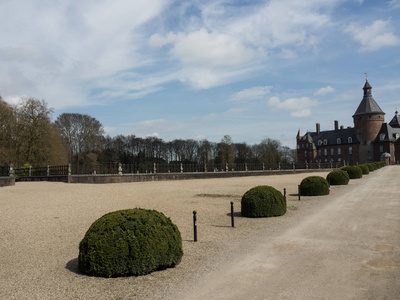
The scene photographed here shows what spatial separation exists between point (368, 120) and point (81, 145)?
216ft

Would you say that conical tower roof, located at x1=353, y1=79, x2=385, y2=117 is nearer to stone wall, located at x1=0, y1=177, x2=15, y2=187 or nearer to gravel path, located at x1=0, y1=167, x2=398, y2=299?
gravel path, located at x1=0, y1=167, x2=398, y2=299

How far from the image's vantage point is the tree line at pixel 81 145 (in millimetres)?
38844

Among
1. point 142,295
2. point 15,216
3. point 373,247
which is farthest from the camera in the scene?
point 15,216

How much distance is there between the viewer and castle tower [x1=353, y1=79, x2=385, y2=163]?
79.4 metres

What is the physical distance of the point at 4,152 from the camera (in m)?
36.4

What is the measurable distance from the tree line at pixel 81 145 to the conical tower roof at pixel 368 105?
22031mm

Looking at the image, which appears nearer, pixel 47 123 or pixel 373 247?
pixel 373 247

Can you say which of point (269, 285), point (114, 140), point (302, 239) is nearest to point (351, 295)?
point (269, 285)

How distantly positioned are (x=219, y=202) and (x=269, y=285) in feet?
32.3

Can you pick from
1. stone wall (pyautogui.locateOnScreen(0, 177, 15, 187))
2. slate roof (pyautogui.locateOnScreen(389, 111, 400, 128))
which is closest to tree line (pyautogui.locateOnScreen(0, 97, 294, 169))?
stone wall (pyautogui.locateOnScreen(0, 177, 15, 187))

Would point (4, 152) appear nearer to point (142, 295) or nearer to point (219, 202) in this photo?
point (219, 202)

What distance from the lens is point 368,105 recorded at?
79375mm

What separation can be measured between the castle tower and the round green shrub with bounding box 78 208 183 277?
8464cm

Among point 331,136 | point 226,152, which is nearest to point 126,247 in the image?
point 226,152
